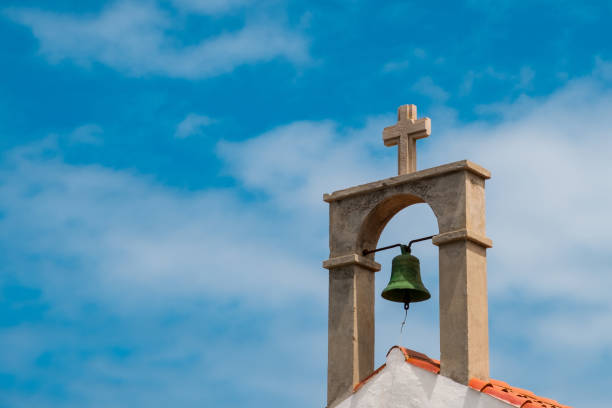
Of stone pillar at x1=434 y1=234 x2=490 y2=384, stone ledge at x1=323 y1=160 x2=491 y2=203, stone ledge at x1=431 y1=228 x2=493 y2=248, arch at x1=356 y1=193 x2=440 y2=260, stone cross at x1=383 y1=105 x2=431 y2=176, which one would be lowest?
stone pillar at x1=434 y1=234 x2=490 y2=384

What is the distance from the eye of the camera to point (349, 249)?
1525cm

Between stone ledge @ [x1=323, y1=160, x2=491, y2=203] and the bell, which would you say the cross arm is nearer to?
stone ledge @ [x1=323, y1=160, x2=491, y2=203]

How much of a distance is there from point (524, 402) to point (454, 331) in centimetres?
112

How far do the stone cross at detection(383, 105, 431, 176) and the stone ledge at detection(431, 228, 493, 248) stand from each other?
113 cm

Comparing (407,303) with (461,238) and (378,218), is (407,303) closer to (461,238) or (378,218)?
(378,218)

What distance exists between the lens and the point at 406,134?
50.6ft

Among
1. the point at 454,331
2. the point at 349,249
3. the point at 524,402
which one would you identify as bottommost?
the point at 524,402

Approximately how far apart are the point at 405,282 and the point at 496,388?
72.2 inches

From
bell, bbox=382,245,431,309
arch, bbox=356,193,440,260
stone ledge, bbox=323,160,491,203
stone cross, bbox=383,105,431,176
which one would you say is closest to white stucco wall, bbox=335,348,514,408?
bell, bbox=382,245,431,309

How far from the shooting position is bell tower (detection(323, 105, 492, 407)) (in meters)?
14.1

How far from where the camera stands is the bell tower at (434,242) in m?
14.1

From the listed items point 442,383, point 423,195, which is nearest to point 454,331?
point 442,383

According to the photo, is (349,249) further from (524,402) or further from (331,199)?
(524,402)

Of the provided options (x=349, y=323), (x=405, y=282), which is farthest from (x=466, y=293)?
(x=349, y=323)
